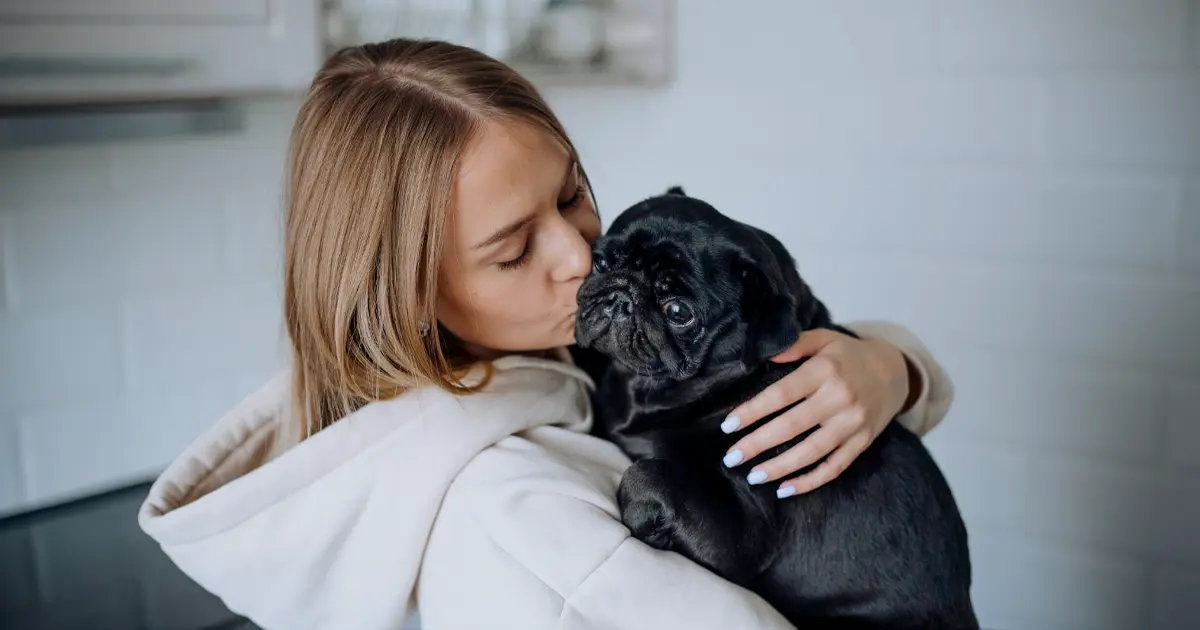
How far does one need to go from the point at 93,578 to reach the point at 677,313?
89 centimetres

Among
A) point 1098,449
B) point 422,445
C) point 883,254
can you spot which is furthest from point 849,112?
point 422,445

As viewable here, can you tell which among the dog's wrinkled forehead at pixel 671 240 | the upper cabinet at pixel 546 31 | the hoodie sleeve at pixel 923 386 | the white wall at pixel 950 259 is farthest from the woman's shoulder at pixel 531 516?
the white wall at pixel 950 259

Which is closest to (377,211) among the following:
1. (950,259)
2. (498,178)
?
(498,178)

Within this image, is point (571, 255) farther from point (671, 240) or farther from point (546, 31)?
point (546, 31)

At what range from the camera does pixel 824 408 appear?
112cm

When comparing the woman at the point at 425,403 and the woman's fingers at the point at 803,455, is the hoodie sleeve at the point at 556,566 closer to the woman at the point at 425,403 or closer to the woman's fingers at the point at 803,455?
the woman at the point at 425,403

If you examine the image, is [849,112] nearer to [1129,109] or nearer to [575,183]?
[1129,109]

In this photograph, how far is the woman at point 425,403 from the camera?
105 centimetres

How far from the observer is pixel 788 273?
117 cm

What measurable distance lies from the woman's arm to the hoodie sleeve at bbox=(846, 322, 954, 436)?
10cm

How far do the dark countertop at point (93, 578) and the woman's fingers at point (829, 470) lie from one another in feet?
2.25

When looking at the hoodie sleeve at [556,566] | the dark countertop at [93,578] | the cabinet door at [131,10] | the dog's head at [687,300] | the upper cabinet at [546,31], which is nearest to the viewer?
the hoodie sleeve at [556,566]

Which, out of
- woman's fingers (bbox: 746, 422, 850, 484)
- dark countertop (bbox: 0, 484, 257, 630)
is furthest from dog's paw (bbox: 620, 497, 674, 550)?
dark countertop (bbox: 0, 484, 257, 630)

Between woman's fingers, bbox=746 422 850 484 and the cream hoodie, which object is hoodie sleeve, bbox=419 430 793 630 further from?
woman's fingers, bbox=746 422 850 484
